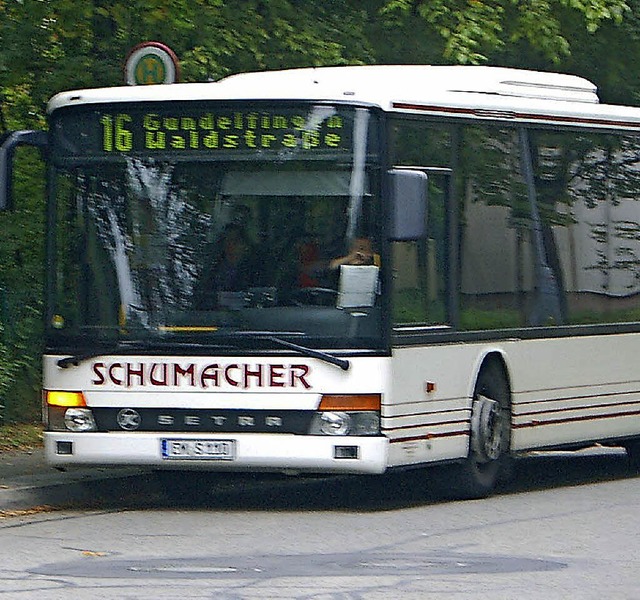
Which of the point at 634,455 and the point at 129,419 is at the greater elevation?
the point at 129,419

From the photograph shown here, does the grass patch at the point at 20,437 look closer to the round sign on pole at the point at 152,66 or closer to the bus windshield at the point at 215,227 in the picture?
the round sign on pole at the point at 152,66

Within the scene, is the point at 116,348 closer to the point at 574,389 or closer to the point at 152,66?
the point at 152,66

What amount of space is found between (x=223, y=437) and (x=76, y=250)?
5.22ft

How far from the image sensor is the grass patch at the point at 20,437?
17.2 m

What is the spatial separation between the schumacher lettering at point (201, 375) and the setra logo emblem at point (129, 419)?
6.5 inches

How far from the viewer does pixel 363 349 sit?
12.9 meters

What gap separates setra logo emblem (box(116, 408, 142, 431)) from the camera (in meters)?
13.2

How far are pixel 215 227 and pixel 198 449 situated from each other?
1400 millimetres

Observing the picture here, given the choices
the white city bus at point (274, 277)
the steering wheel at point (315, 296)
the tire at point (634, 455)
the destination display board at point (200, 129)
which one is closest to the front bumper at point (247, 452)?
the white city bus at point (274, 277)

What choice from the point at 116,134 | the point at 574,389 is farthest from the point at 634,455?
the point at 116,134

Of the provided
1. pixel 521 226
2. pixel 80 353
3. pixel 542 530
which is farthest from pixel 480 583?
pixel 521 226

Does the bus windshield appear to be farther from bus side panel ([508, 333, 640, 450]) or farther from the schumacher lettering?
bus side panel ([508, 333, 640, 450])

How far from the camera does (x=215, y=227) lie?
518 inches

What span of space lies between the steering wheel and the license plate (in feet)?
3.22
